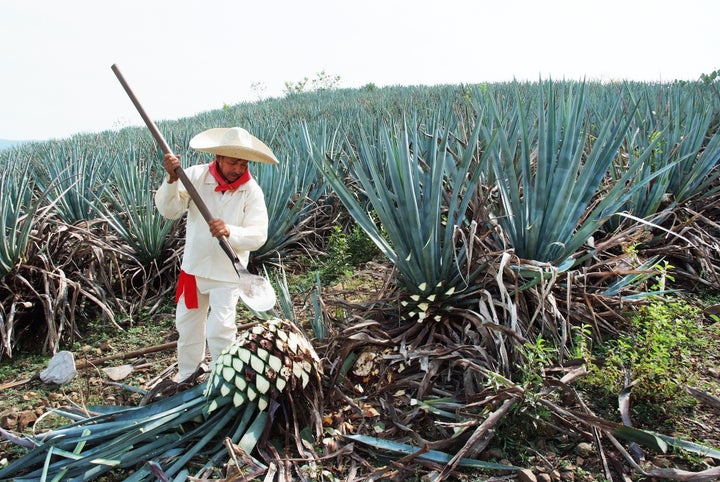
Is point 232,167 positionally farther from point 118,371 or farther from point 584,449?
point 584,449

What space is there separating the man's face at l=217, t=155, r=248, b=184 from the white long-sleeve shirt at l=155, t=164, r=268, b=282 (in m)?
0.06

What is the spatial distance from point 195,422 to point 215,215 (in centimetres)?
100

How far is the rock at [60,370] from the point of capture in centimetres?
278

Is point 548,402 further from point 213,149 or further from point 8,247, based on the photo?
point 8,247

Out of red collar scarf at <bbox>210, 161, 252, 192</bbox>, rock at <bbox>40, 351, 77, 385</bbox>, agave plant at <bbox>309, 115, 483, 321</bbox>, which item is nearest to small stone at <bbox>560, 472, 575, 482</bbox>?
agave plant at <bbox>309, 115, 483, 321</bbox>

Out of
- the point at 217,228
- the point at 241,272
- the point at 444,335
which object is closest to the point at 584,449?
the point at 444,335

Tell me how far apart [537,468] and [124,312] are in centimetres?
283

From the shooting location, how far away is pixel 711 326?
8.90ft

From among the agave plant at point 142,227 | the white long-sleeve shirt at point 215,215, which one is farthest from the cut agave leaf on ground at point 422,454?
the agave plant at point 142,227

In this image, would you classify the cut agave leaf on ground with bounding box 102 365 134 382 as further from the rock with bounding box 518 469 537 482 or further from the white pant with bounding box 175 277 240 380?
the rock with bounding box 518 469 537 482

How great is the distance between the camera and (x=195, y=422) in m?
2.20

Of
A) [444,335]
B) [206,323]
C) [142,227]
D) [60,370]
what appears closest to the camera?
[444,335]

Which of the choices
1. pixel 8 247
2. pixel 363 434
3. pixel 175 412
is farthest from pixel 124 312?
pixel 363 434

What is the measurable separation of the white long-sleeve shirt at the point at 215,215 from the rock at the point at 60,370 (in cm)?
97
